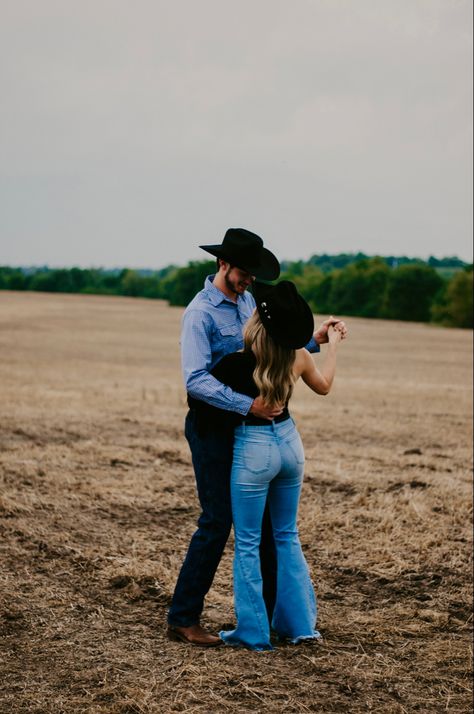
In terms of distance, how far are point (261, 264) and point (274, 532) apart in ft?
5.00

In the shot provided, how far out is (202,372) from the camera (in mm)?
4148

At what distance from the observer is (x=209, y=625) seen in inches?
195

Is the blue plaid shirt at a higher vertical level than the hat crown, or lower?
lower

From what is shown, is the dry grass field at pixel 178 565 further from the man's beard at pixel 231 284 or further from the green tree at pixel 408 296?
the green tree at pixel 408 296

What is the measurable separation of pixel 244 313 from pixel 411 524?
376 cm

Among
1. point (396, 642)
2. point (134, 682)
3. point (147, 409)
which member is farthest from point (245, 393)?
point (147, 409)

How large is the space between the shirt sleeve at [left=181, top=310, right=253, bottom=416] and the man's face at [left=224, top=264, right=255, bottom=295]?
0.23m

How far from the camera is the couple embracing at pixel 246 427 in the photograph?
4.16 metres

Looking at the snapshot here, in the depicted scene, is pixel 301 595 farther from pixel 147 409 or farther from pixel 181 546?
pixel 147 409

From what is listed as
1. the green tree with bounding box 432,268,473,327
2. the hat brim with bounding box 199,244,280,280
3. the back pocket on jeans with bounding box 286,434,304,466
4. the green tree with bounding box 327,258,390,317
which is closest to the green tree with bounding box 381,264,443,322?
the green tree with bounding box 327,258,390,317

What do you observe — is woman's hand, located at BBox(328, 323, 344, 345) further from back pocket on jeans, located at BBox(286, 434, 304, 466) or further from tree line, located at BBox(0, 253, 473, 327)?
tree line, located at BBox(0, 253, 473, 327)

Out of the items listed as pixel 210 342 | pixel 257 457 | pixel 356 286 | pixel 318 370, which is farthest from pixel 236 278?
pixel 356 286

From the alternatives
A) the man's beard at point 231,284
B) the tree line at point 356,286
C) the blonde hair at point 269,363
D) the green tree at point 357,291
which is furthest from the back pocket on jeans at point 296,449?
the green tree at point 357,291

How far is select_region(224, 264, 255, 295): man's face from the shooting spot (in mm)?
4273
